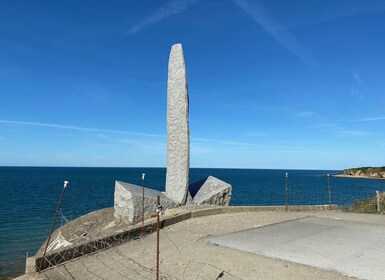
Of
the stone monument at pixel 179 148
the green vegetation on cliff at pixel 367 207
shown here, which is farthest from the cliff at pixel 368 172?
the stone monument at pixel 179 148

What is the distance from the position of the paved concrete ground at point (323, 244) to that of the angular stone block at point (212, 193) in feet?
15.1

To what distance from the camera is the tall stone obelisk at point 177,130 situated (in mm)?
14773

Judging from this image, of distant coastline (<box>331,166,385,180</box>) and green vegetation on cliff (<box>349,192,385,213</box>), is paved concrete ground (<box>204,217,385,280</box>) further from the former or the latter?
distant coastline (<box>331,166,385,180</box>)

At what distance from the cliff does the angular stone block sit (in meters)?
94.3

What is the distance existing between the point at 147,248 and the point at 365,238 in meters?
5.39

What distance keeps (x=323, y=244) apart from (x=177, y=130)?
27.7 feet

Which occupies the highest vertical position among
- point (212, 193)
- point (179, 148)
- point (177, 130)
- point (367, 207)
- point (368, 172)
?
point (368, 172)

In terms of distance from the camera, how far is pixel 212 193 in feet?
49.6

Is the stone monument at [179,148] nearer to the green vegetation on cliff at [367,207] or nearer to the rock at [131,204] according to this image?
the rock at [131,204]

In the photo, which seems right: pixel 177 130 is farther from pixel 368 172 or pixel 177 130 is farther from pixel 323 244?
pixel 368 172

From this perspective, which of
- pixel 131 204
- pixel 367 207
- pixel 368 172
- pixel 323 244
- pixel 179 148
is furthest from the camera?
pixel 368 172

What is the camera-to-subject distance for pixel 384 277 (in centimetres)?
576

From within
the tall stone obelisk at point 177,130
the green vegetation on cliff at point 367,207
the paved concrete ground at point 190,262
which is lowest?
the paved concrete ground at point 190,262

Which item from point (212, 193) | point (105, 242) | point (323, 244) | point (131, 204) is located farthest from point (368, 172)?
point (105, 242)
